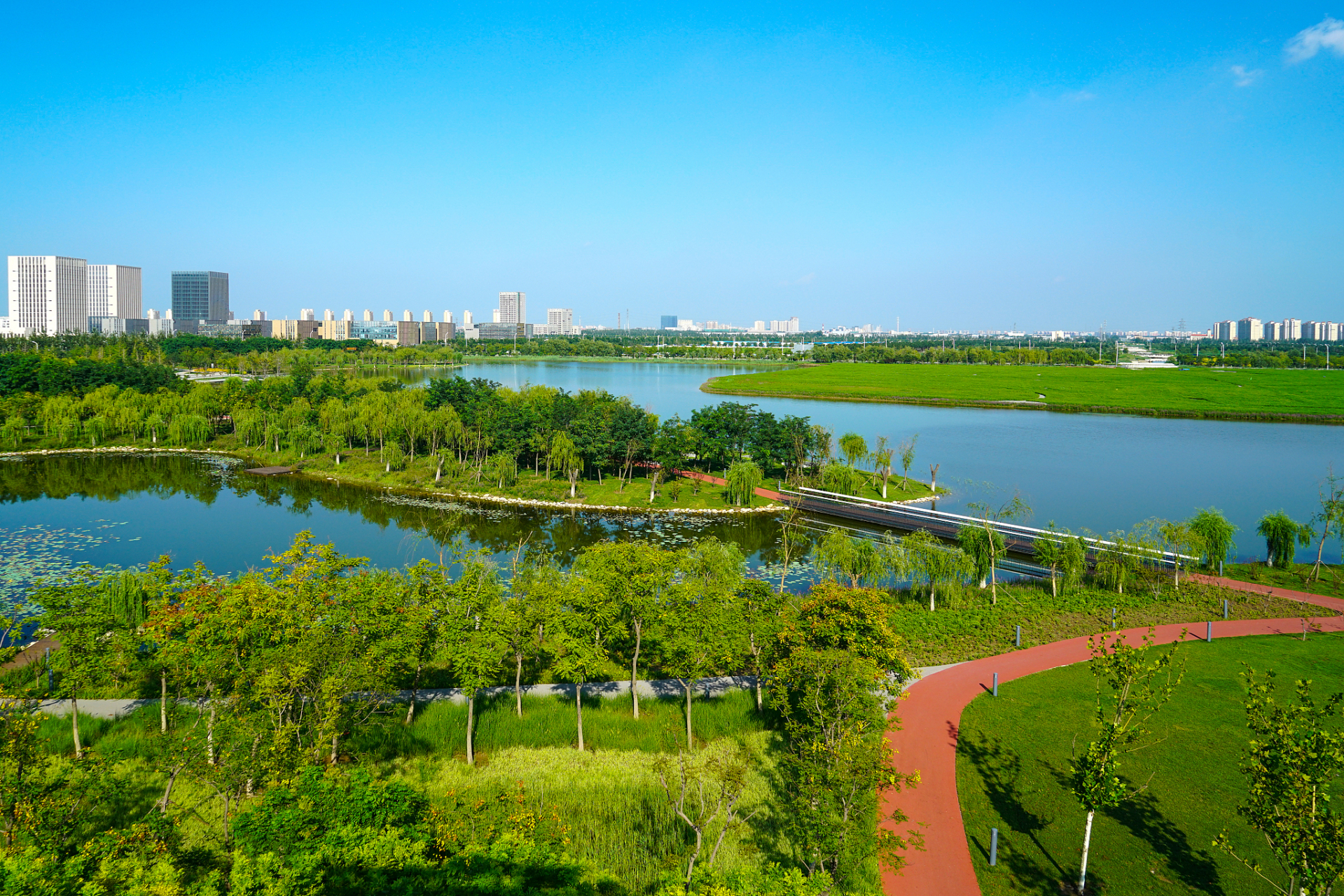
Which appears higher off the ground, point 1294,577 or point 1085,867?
point 1294,577

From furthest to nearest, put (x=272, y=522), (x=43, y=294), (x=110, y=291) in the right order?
1. (x=110, y=291)
2. (x=43, y=294)
3. (x=272, y=522)

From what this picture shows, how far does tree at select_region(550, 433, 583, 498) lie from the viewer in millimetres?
32219

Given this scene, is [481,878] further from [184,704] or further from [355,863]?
[184,704]

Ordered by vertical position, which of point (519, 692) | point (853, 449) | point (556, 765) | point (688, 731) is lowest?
point (556, 765)

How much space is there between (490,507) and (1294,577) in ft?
90.5

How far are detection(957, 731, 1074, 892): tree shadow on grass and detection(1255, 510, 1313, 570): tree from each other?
15.8 meters

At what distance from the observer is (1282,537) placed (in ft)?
70.7

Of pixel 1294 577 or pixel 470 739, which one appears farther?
pixel 1294 577

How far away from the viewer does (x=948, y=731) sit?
12.4 metres

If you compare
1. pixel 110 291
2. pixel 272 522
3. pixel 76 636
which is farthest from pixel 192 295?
pixel 76 636

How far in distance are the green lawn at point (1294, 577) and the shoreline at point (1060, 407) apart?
45.2m

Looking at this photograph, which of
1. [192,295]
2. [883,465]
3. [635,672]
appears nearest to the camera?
[635,672]

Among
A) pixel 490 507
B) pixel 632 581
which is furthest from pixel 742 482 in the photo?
pixel 632 581

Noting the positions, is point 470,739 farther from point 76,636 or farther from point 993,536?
point 993,536
